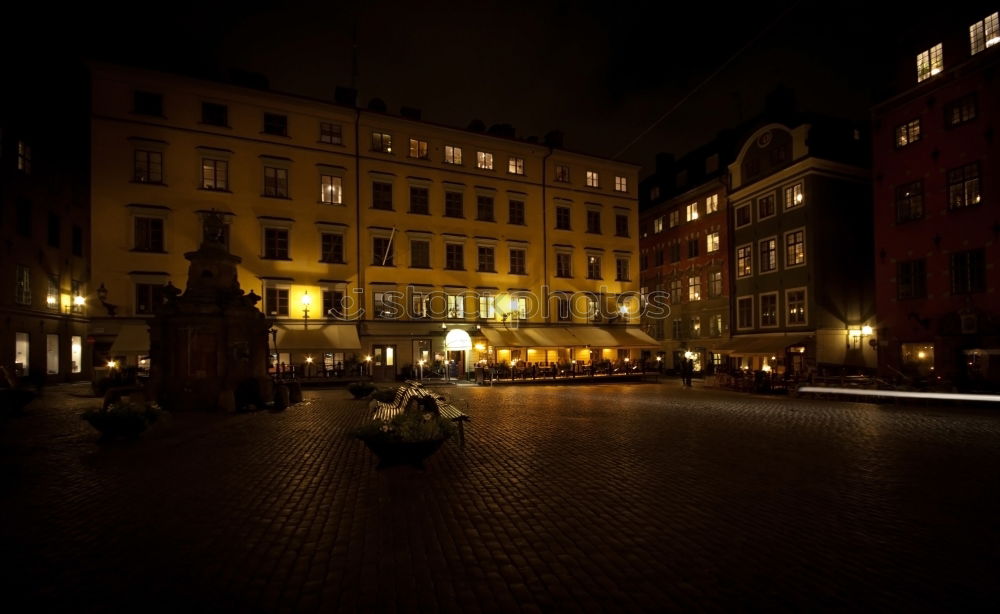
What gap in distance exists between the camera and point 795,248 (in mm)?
33594

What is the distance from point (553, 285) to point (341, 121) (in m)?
18.0

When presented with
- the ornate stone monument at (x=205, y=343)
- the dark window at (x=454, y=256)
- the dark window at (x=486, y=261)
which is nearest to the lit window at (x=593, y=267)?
the dark window at (x=486, y=261)

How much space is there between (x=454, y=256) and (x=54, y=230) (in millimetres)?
25947

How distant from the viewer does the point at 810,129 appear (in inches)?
1289

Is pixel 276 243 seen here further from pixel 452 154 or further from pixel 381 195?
pixel 452 154

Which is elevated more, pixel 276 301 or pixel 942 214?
pixel 942 214

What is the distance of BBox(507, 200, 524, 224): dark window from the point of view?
38.9 m

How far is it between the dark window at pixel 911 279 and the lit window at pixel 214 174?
36.4 m

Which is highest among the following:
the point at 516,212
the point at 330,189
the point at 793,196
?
the point at 330,189

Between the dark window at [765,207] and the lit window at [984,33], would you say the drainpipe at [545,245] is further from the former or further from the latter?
the lit window at [984,33]

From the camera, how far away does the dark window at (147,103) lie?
98.4 feet

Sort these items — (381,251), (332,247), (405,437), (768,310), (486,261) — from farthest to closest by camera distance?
1. (486,261)
2. (768,310)
3. (381,251)
4. (332,247)
5. (405,437)

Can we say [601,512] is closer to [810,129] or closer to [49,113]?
[810,129]

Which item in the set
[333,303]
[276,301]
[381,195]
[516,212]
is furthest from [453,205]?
[276,301]
